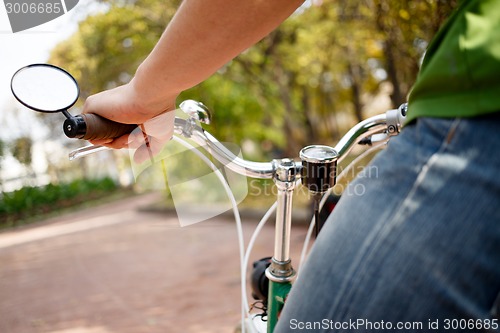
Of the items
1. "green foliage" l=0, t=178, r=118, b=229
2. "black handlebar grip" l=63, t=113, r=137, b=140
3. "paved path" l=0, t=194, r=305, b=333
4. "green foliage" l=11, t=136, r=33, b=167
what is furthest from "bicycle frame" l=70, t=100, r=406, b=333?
"green foliage" l=11, t=136, r=33, b=167

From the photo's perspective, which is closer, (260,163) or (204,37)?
(204,37)

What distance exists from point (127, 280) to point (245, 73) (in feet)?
23.7

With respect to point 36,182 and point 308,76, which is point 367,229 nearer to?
point 308,76

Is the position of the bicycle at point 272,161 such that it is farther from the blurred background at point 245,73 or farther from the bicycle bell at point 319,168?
the blurred background at point 245,73

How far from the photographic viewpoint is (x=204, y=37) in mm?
723

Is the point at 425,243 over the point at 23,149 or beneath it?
over

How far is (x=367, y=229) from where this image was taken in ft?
2.15

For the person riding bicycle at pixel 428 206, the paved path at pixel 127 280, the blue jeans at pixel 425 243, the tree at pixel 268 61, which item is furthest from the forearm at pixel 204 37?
the tree at pixel 268 61

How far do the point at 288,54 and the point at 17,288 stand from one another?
7.73 metres

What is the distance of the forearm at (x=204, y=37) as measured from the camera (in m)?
0.69

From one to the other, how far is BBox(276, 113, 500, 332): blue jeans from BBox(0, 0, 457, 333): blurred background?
12.4ft

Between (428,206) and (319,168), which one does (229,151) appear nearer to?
(319,168)

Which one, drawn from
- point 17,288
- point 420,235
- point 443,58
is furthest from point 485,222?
point 17,288

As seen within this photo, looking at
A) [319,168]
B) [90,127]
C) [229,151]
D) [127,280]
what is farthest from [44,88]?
[127,280]
